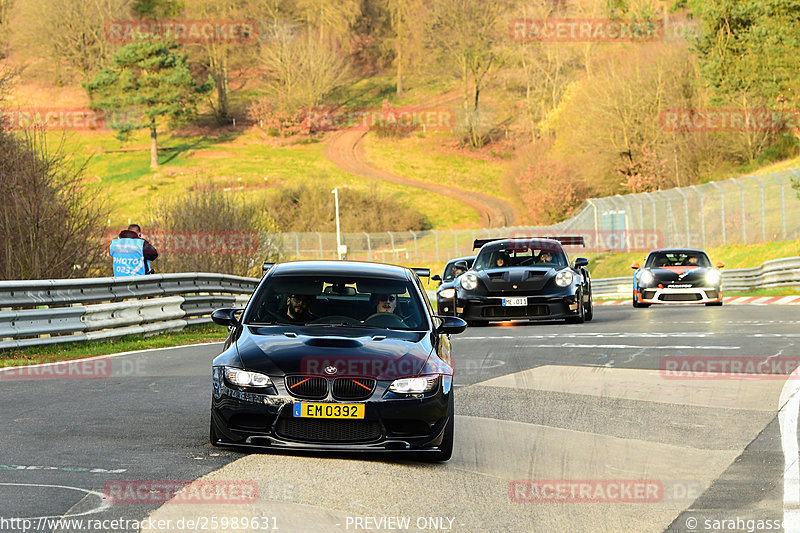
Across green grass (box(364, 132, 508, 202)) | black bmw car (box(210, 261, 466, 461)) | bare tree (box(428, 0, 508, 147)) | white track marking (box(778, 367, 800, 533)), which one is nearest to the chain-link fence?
white track marking (box(778, 367, 800, 533))

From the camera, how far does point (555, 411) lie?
391 inches

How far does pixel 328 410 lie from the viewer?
7.18m

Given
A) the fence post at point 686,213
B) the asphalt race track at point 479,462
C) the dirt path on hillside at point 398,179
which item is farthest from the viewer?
the dirt path on hillside at point 398,179

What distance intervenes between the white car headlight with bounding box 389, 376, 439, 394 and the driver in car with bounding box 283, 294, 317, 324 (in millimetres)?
1351

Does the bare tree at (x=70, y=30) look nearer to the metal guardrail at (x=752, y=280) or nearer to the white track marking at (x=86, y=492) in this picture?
the metal guardrail at (x=752, y=280)

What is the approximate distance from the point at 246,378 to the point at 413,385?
109cm

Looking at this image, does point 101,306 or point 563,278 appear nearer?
point 101,306

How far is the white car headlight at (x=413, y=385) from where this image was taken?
7325 millimetres

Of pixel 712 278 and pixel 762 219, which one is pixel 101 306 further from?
pixel 762 219

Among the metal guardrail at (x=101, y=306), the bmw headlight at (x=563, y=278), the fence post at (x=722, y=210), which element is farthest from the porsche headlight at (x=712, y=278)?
the fence post at (x=722, y=210)

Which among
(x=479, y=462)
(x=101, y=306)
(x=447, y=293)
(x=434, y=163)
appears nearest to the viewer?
(x=479, y=462)

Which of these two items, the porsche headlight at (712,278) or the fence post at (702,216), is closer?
the porsche headlight at (712,278)

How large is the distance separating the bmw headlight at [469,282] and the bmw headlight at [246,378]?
12.7 meters

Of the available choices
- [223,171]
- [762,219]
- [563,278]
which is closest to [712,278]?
[563,278]
